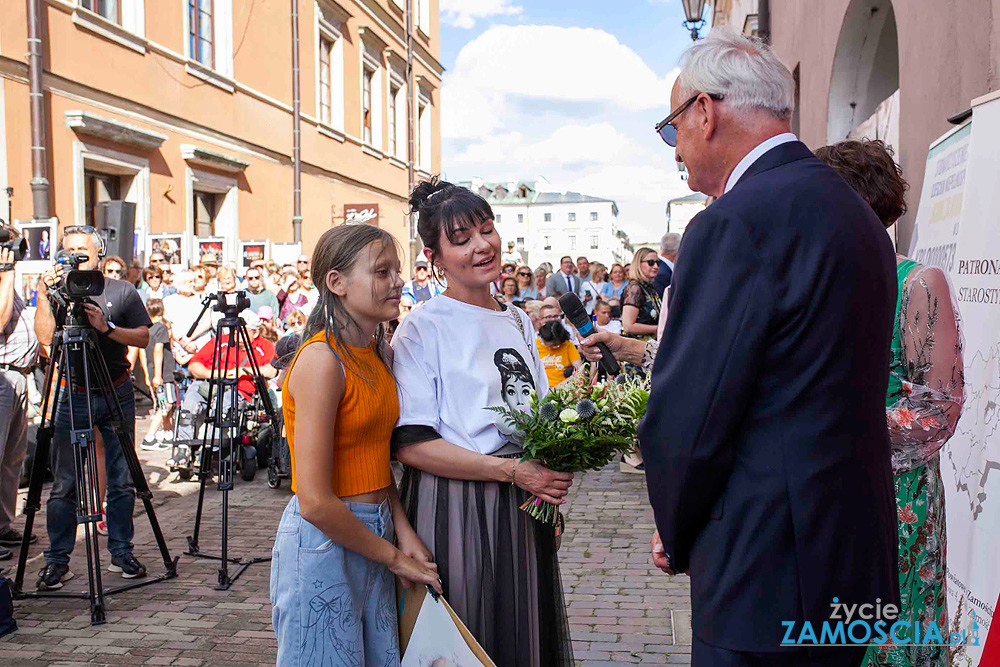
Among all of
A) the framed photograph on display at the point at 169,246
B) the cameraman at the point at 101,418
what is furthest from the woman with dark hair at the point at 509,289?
the cameraman at the point at 101,418

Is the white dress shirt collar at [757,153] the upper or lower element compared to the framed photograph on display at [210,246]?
lower

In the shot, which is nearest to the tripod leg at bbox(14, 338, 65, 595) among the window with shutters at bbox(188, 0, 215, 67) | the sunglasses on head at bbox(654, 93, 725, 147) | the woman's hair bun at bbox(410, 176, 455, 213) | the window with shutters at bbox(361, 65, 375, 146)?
the woman's hair bun at bbox(410, 176, 455, 213)

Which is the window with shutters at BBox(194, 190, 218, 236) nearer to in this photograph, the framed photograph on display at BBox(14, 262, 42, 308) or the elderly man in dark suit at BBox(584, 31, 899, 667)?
the framed photograph on display at BBox(14, 262, 42, 308)

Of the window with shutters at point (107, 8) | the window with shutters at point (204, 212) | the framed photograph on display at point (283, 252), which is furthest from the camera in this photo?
the window with shutters at point (204, 212)

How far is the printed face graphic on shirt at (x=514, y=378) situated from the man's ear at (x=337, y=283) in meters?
0.49

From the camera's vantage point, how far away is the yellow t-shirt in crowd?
752 centimetres

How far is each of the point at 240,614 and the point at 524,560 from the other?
9.71 feet

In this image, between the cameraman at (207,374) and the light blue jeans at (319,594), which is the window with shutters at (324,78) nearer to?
the cameraman at (207,374)

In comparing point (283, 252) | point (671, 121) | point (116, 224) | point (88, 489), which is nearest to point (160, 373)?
point (116, 224)

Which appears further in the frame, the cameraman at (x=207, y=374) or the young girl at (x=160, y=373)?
the young girl at (x=160, y=373)

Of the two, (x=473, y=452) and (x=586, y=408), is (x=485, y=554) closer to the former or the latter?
(x=473, y=452)

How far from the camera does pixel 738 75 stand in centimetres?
194

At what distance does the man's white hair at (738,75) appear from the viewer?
6.36ft

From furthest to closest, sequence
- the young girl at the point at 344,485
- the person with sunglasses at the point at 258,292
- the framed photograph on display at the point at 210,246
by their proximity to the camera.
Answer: the framed photograph on display at the point at 210,246 → the person with sunglasses at the point at 258,292 → the young girl at the point at 344,485
